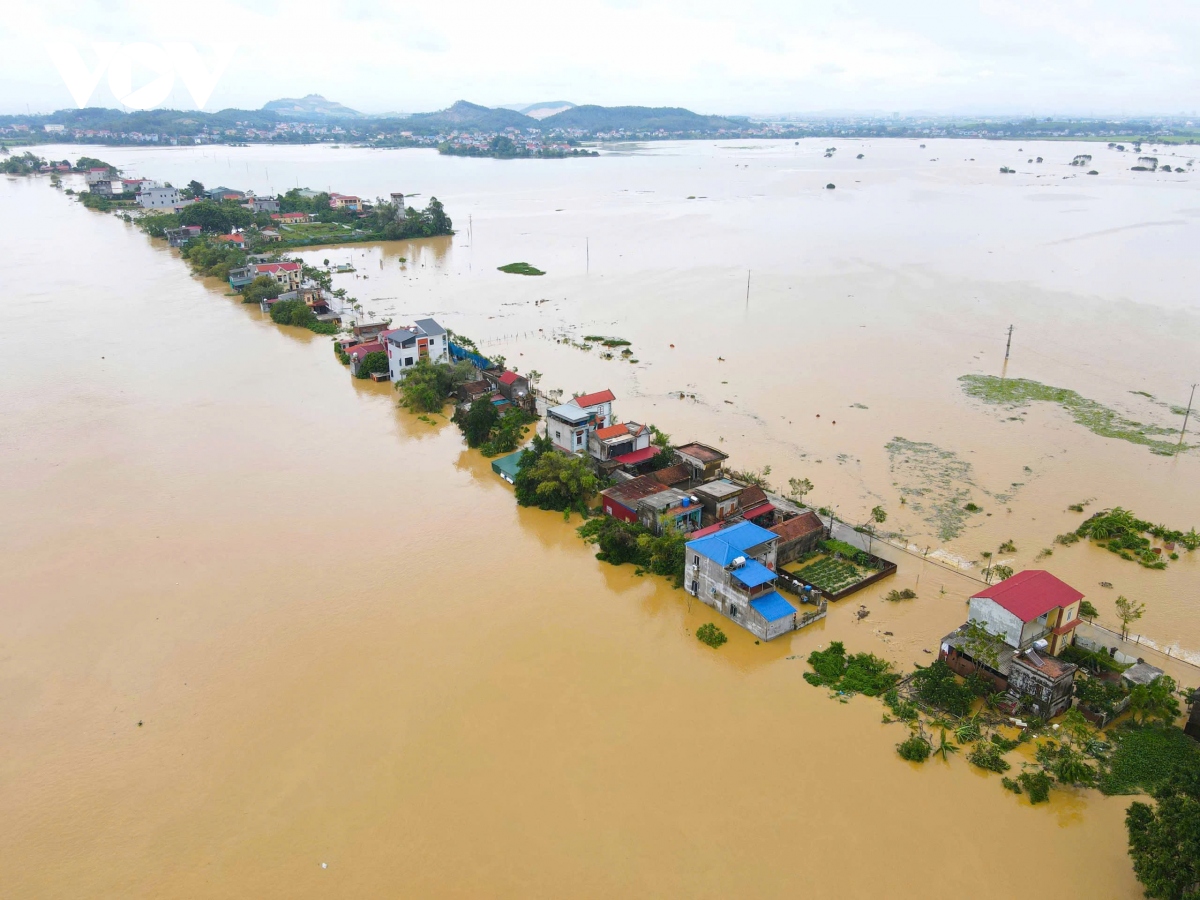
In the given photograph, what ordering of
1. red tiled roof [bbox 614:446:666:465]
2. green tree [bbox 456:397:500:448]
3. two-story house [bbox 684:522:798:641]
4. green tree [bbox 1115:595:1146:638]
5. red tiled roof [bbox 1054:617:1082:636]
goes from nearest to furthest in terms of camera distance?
1. red tiled roof [bbox 1054:617:1082:636]
2. green tree [bbox 1115:595:1146:638]
3. two-story house [bbox 684:522:798:641]
4. red tiled roof [bbox 614:446:666:465]
5. green tree [bbox 456:397:500:448]

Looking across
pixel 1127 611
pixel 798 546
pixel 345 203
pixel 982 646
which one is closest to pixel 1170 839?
pixel 982 646

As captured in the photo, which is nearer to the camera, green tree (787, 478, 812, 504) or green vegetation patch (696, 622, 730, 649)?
green vegetation patch (696, 622, 730, 649)

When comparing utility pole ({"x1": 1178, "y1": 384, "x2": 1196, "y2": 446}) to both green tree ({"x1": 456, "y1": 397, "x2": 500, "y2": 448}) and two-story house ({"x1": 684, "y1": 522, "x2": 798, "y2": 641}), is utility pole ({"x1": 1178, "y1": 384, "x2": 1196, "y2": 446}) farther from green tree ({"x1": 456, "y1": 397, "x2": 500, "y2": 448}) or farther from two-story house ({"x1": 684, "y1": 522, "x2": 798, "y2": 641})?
green tree ({"x1": 456, "y1": 397, "x2": 500, "y2": 448})

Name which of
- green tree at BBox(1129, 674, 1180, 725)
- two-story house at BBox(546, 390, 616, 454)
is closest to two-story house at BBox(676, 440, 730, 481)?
two-story house at BBox(546, 390, 616, 454)

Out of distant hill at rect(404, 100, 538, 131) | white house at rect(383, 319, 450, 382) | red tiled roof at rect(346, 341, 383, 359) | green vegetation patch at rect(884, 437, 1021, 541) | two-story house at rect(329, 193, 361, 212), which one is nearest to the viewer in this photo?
green vegetation patch at rect(884, 437, 1021, 541)

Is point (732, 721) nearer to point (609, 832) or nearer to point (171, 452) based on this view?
point (609, 832)

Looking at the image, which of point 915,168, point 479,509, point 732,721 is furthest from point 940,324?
point 915,168

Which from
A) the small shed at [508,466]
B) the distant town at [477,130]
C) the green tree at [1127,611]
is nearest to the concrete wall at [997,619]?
the green tree at [1127,611]
